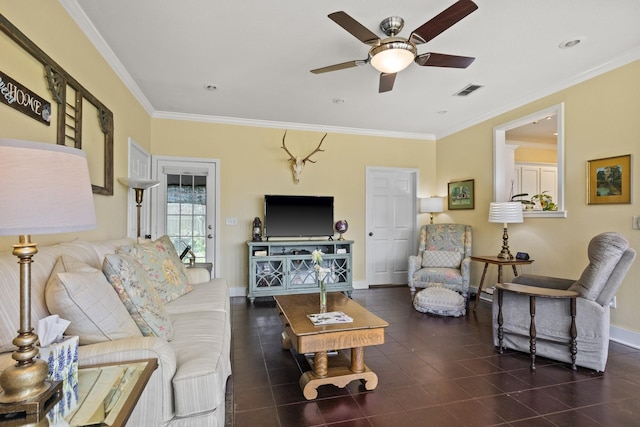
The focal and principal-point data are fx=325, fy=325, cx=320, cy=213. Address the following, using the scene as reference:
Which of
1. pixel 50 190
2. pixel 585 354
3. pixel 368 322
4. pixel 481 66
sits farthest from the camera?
pixel 481 66

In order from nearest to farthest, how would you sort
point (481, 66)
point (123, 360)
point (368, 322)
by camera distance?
point (123, 360)
point (368, 322)
point (481, 66)

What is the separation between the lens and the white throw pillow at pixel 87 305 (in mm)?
1312

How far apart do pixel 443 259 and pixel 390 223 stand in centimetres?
123

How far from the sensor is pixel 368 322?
2.22 meters

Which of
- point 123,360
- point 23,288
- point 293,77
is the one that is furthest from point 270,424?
point 293,77

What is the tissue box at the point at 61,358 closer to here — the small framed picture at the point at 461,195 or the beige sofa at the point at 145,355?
the beige sofa at the point at 145,355

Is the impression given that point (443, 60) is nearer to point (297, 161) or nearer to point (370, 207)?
point (297, 161)

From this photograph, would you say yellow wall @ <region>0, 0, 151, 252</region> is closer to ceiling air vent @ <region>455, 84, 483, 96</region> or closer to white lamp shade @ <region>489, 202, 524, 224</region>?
ceiling air vent @ <region>455, 84, 483, 96</region>

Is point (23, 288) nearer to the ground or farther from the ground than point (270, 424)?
farther from the ground

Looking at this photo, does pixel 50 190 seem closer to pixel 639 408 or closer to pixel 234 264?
pixel 639 408

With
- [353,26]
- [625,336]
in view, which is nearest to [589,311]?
[625,336]

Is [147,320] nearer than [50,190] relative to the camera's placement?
No

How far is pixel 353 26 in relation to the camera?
2.14 m

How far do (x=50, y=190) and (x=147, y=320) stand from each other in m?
0.98
